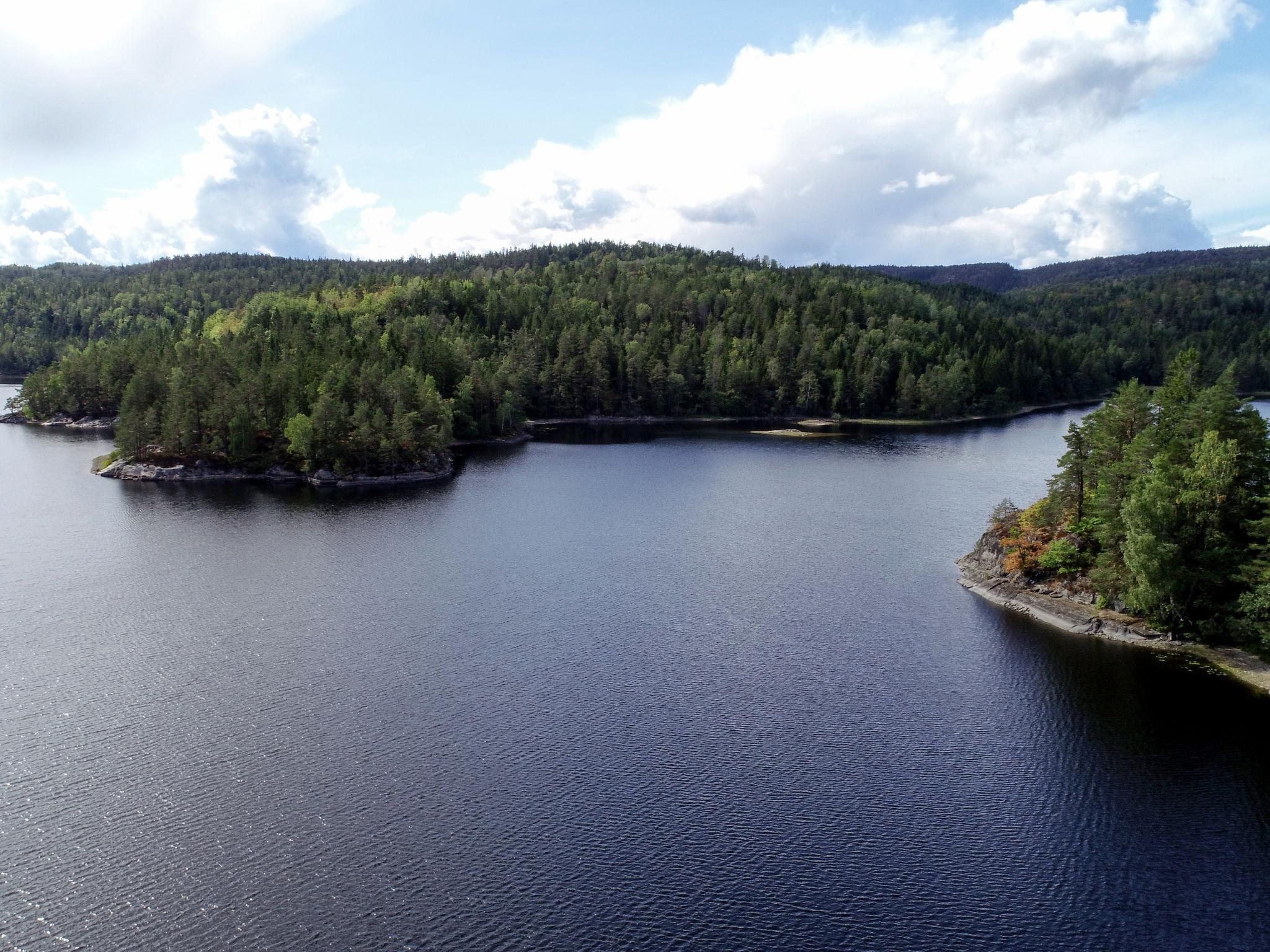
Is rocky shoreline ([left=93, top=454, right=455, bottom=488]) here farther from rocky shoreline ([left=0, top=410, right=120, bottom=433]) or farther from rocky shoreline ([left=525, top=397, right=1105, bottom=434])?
rocky shoreline ([left=525, top=397, right=1105, bottom=434])

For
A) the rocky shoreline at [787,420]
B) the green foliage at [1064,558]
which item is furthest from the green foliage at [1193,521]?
the rocky shoreline at [787,420]

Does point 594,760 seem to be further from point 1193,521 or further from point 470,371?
point 470,371

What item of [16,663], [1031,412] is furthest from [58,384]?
[1031,412]

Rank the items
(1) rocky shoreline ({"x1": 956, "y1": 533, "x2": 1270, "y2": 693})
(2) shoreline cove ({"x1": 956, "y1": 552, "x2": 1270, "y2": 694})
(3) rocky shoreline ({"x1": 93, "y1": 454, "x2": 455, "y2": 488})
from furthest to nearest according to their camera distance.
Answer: (3) rocky shoreline ({"x1": 93, "y1": 454, "x2": 455, "y2": 488})
(1) rocky shoreline ({"x1": 956, "y1": 533, "x2": 1270, "y2": 693})
(2) shoreline cove ({"x1": 956, "y1": 552, "x2": 1270, "y2": 694})

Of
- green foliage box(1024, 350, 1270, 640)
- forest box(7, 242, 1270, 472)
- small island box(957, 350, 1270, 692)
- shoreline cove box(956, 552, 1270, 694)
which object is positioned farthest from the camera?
forest box(7, 242, 1270, 472)

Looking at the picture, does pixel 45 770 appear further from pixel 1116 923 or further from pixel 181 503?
pixel 181 503

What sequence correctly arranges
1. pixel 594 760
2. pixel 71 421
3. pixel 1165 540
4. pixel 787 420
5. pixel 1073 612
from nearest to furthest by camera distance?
pixel 594 760 → pixel 1165 540 → pixel 1073 612 → pixel 71 421 → pixel 787 420

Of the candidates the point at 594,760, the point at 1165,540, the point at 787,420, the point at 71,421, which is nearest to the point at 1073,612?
the point at 1165,540

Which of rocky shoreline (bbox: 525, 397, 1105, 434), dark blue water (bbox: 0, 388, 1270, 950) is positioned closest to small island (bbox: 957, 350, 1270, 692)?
dark blue water (bbox: 0, 388, 1270, 950)
